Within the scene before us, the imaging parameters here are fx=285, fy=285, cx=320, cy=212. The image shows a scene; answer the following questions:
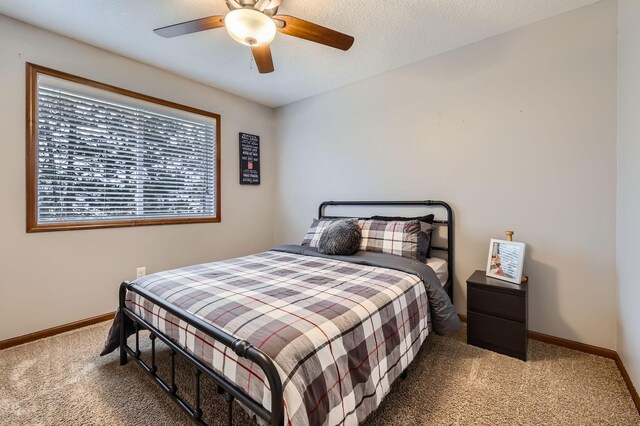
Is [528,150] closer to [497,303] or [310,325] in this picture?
[497,303]

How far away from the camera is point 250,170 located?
151 inches

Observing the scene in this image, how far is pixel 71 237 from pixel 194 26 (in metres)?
2.03

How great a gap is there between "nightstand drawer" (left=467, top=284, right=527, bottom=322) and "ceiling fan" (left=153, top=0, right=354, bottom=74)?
2.00 metres

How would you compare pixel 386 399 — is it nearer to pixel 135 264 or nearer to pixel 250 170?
pixel 135 264

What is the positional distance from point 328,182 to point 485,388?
251 cm

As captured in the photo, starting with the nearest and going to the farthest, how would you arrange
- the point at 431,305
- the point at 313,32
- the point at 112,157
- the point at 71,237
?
the point at 313,32, the point at 431,305, the point at 71,237, the point at 112,157

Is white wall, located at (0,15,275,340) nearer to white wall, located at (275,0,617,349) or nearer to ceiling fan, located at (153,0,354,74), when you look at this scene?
ceiling fan, located at (153,0,354,74)

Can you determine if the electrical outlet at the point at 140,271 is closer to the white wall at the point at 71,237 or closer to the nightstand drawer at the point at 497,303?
the white wall at the point at 71,237

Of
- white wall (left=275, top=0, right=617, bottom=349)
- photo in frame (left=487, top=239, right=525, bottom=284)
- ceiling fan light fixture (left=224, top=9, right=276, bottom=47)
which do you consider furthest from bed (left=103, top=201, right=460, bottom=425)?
ceiling fan light fixture (left=224, top=9, right=276, bottom=47)

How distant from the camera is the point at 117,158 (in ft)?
8.84

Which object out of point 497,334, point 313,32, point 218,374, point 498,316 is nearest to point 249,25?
point 313,32

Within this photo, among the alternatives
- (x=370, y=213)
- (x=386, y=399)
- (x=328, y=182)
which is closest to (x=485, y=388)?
(x=386, y=399)

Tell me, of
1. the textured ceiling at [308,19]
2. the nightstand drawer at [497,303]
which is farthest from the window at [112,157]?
the nightstand drawer at [497,303]

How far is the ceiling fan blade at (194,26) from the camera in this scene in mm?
1736
